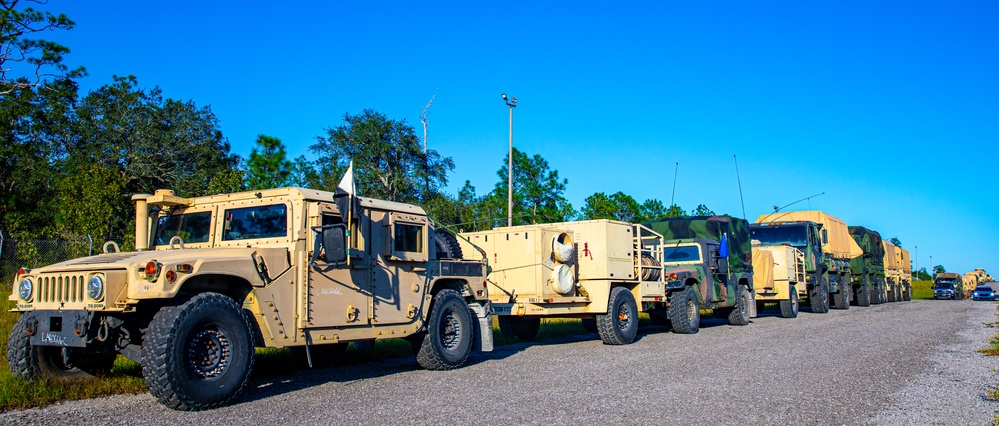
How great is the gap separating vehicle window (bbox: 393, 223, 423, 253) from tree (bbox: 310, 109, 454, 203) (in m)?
22.6

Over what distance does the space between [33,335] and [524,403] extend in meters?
4.89

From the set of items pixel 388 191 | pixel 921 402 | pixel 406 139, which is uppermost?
pixel 406 139

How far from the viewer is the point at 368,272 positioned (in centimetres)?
919

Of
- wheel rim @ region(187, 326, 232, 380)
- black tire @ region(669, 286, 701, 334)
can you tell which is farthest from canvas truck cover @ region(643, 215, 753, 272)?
wheel rim @ region(187, 326, 232, 380)

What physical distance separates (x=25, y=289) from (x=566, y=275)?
8.40m

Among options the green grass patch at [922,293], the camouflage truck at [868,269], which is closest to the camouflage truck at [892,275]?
the camouflage truck at [868,269]

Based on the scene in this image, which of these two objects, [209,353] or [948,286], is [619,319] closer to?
[209,353]

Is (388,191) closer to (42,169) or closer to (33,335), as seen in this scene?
(42,169)

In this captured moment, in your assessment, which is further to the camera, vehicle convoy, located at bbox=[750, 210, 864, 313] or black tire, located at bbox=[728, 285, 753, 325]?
vehicle convoy, located at bbox=[750, 210, 864, 313]

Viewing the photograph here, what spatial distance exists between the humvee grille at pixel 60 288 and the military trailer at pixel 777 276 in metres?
17.8

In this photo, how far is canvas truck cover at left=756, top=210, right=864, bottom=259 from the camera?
2780cm

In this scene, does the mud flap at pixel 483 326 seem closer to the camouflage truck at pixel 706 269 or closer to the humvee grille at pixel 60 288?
the humvee grille at pixel 60 288

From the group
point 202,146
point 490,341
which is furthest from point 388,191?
point 490,341

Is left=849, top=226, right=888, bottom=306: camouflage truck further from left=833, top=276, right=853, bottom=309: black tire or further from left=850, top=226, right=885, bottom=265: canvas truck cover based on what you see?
left=833, top=276, right=853, bottom=309: black tire
